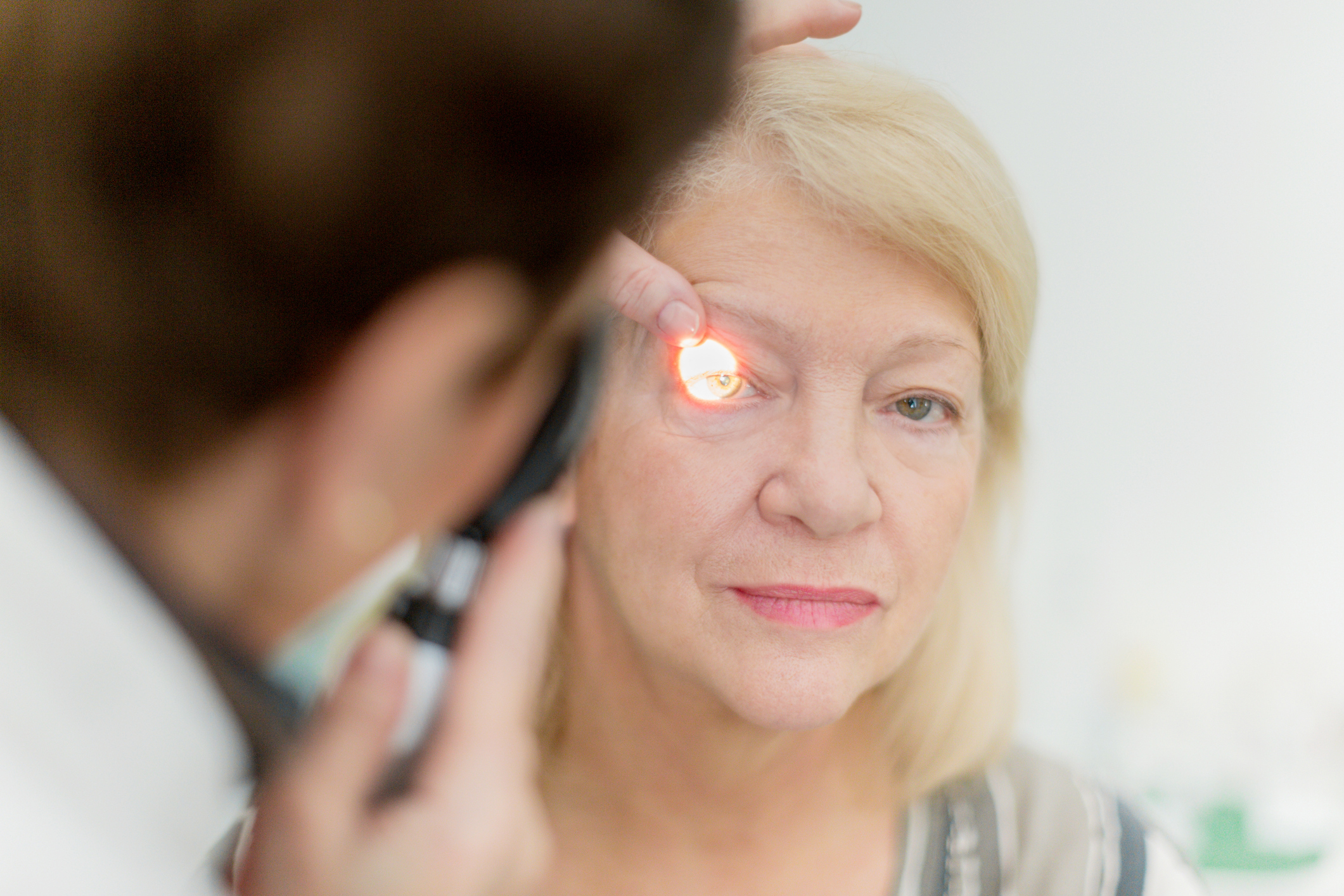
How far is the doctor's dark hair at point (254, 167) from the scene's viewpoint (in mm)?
362

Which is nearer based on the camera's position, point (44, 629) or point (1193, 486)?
point (44, 629)

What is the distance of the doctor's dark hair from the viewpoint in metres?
0.36

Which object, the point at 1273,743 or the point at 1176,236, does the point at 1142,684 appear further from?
the point at 1176,236

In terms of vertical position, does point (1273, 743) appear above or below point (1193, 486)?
below

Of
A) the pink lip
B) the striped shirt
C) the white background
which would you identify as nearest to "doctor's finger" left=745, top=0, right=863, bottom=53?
the pink lip

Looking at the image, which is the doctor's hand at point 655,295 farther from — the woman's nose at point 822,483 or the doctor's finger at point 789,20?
the woman's nose at point 822,483

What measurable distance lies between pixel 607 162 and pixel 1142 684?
1970 millimetres

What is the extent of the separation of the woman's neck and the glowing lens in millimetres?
240

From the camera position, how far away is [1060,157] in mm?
1882

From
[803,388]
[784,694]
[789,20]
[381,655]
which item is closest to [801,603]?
[784,694]

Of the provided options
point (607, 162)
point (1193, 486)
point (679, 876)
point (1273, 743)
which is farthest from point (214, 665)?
point (1273, 743)

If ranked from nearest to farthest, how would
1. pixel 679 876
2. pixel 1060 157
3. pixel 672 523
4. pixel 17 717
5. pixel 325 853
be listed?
pixel 17 717
pixel 325 853
pixel 672 523
pixel 679 876
pixel 1060 157

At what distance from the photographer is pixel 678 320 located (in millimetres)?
841

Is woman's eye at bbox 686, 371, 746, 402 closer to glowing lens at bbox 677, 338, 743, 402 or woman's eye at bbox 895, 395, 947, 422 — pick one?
glowing lens at bbox 677, 338, 743, 402
